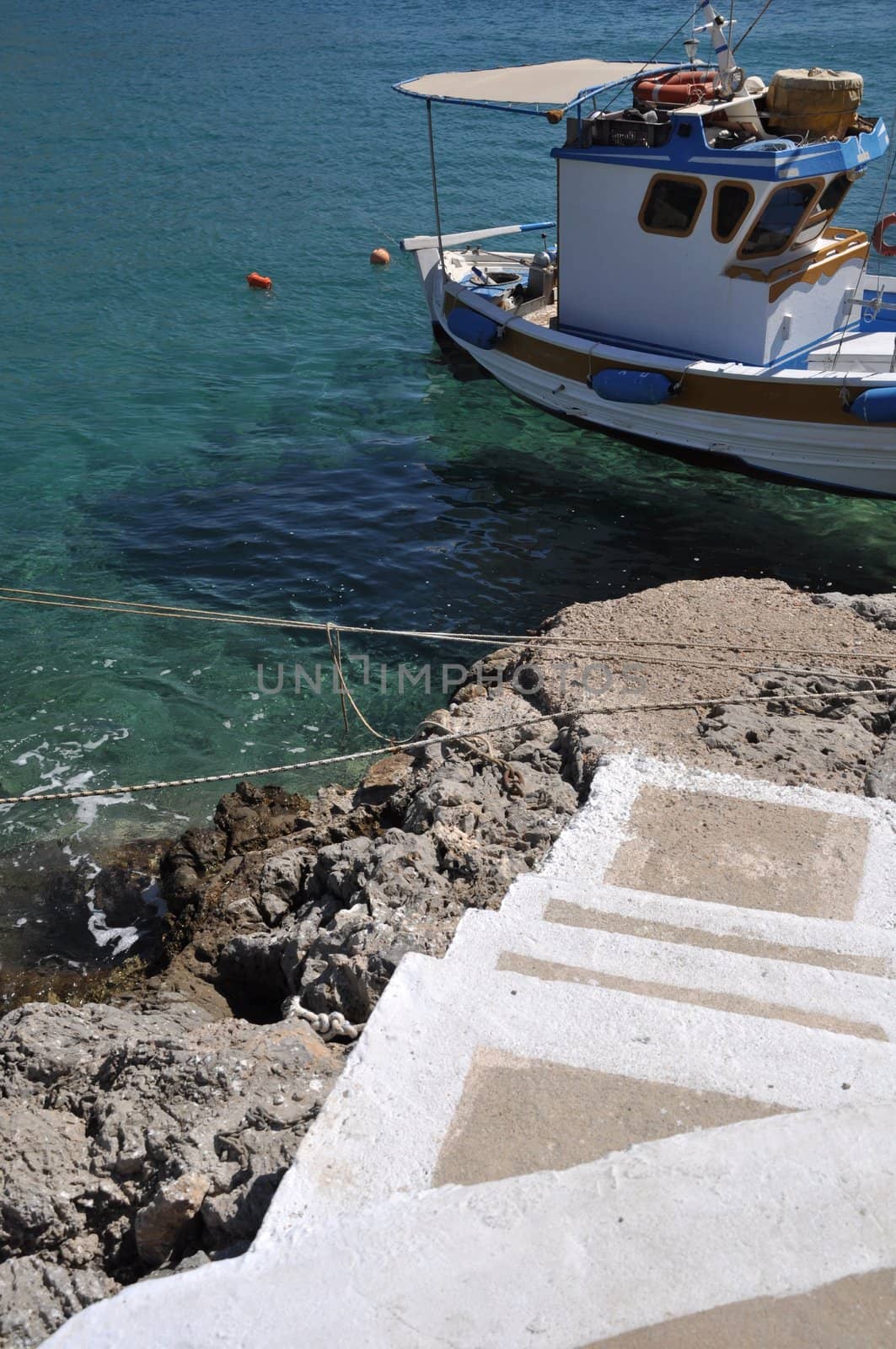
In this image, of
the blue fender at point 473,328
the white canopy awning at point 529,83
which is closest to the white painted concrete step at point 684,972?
the blue fender at point 473,328

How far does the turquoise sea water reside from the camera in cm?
973

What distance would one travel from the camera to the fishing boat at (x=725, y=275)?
38.3 ft

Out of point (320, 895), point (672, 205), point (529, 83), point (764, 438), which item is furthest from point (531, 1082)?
point (529, 83)

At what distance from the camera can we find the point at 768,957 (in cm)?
468

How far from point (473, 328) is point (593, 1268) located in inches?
500

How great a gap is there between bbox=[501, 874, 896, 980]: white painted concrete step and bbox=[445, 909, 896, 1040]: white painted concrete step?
0.06 meters

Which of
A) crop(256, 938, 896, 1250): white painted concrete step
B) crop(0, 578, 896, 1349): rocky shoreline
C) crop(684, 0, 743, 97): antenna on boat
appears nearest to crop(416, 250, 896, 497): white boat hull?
crop(684, 0, 743, 97): antenna on boat

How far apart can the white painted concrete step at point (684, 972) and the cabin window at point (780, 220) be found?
9347 mm

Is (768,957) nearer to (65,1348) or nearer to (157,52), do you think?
(65,1348)

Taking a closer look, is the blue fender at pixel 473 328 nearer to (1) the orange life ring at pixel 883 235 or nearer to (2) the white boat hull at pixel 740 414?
(2) the white boat hull at pixel 740 414

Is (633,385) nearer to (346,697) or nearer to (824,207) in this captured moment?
(824,207)

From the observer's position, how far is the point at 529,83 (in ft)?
46.6

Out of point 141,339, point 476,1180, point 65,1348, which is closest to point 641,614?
point 476,1180

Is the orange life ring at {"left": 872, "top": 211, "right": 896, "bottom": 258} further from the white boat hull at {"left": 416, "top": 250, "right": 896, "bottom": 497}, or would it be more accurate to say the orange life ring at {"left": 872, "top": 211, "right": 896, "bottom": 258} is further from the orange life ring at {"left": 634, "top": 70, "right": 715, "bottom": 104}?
the orange life ring at {"left": 634, "top": 70, "right": 715, "bottom": 104}
